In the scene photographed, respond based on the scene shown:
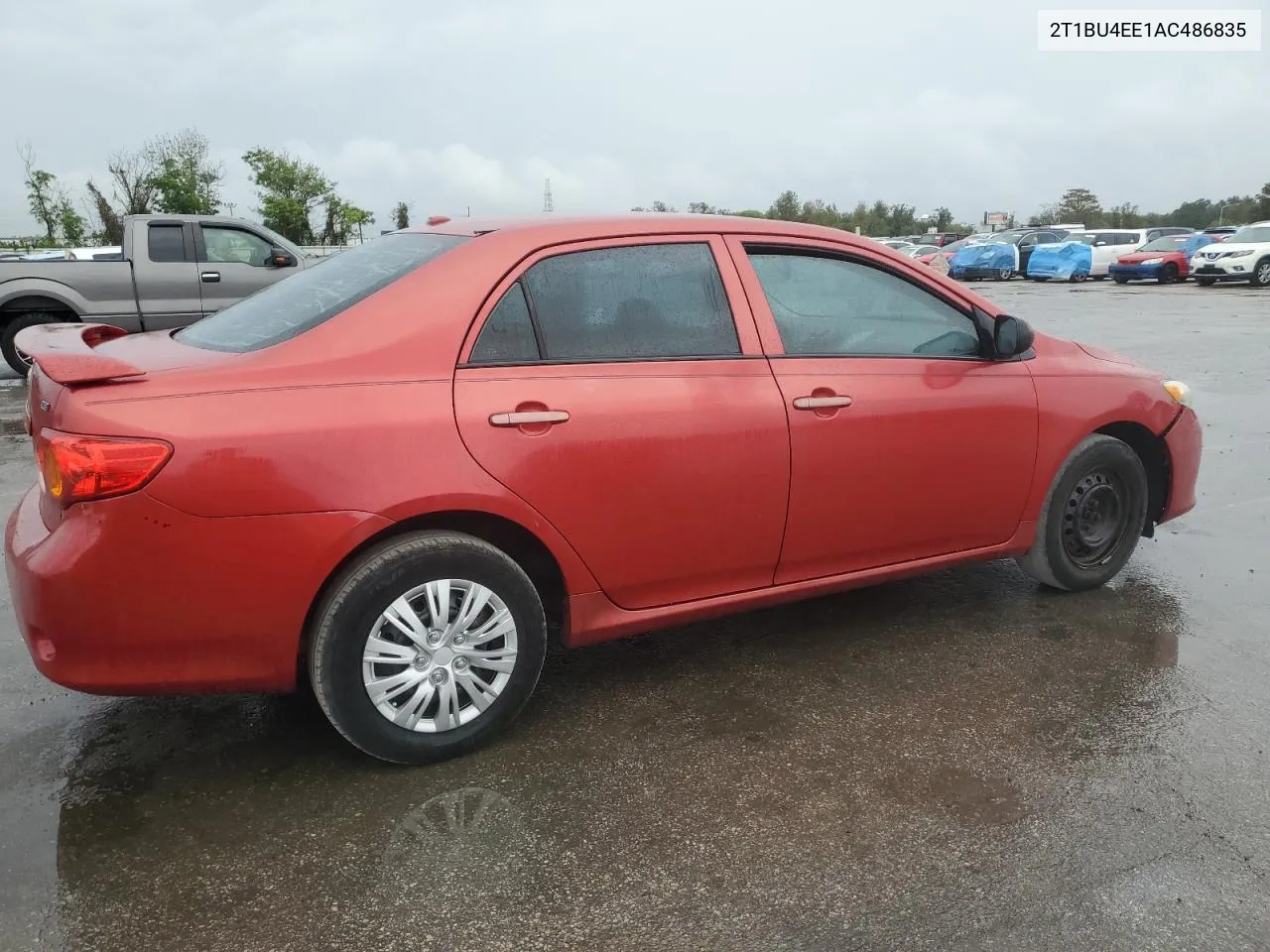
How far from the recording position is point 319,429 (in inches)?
105

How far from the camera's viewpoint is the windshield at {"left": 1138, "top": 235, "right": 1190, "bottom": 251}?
2706cm

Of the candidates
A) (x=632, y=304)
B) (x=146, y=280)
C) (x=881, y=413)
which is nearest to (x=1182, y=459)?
(x=881, y=413)

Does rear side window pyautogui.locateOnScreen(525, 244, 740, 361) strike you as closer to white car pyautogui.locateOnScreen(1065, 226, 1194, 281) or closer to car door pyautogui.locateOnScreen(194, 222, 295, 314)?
car door pyautogui.locateOnScreen(194, 222, 295, 314)

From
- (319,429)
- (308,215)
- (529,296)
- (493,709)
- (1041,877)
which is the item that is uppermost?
(308,215)

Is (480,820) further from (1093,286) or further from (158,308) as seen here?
(1093,286)

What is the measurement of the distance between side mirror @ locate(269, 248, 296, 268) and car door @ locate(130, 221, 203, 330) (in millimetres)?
829

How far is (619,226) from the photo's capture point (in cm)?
331

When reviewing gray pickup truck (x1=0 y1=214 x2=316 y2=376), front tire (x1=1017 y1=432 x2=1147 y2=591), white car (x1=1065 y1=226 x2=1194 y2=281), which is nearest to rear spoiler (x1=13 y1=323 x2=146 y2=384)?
front tire (x1=1017 y1=432 x2=1147 y2=591)

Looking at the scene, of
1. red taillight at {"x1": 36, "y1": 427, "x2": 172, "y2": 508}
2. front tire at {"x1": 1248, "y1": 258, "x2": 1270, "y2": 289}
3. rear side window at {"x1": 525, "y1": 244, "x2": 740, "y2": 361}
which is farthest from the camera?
front tire at {"x1": 1248, "y1": 258, "x2": 1270, "y2": 289}

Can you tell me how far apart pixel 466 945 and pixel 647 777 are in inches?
32.3

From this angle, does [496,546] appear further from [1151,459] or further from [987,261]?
[987,261]

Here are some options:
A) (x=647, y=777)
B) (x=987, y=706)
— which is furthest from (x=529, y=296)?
(x=987, y=706)

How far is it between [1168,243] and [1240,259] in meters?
3.82

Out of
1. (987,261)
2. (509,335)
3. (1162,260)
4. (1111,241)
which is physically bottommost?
(509,335)
